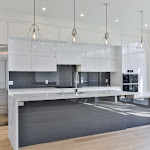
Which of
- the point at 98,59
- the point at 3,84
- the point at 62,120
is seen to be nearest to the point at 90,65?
the point at 98,59

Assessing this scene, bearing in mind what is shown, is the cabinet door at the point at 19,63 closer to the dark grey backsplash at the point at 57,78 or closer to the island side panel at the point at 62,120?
the dark grey backsplash at the point at 57,78

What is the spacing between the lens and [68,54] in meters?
5.58

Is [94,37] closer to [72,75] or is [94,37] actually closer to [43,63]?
[72,75]

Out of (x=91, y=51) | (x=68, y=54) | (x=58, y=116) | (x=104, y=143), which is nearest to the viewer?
(x=104, y=143)

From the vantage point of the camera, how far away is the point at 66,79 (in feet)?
19.8

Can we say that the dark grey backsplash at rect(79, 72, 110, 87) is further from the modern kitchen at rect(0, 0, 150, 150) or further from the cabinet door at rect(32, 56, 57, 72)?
the cabinet door at rect(32, 56, 57, 72)

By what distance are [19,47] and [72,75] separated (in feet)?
6.78

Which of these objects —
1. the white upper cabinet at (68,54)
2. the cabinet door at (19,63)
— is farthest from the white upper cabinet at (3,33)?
the white upper cabinet at (68,54)

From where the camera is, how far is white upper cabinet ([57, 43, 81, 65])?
215 inches

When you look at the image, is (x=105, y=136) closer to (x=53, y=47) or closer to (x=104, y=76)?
(x=53, y=47)

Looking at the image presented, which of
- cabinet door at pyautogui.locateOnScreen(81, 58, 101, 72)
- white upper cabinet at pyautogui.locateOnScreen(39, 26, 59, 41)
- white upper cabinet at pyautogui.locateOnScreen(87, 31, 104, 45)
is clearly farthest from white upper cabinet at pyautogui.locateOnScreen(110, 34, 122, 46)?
white upper cabinet at pyautogui.locateOnScreen(39, 26, 59, 41)

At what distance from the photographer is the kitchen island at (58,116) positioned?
2.89 meters

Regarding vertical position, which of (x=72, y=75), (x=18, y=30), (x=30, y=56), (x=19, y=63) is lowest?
(x=72, y=75)

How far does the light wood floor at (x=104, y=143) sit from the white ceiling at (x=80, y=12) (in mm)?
2877
